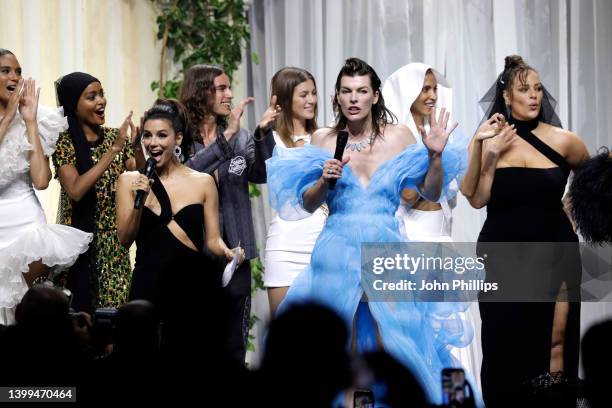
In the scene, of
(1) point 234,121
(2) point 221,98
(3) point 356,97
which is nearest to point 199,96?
(2) point 221,98

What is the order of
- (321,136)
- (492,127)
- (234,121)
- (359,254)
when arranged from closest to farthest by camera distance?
(359,254) → (321,136) → (492,127) → (234,121)

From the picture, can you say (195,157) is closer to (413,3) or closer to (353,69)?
(353,69)

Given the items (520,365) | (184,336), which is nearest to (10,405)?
(184,336)

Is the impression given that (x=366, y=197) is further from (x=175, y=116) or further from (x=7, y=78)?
(x=7, y=78)

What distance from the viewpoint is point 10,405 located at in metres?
2.39

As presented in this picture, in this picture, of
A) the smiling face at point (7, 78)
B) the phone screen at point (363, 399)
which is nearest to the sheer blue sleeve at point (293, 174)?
the smiling face at point (7, 78)

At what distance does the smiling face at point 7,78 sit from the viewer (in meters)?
5.04

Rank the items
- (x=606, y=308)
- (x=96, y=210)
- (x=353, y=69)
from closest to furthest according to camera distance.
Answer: (x=353, y=69) < (x=96, y=210) < (x=606, y=308)

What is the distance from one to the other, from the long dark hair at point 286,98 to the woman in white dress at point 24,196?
1.16 meters

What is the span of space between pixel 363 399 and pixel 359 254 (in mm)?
2160

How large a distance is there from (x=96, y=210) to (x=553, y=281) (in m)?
2.05

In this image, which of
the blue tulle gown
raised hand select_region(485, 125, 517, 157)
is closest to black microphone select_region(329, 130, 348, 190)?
Result: the blue tulle gown

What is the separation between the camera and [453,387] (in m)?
2.28

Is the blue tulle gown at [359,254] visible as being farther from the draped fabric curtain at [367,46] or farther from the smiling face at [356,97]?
the draped fabric curtain at [367,46]
